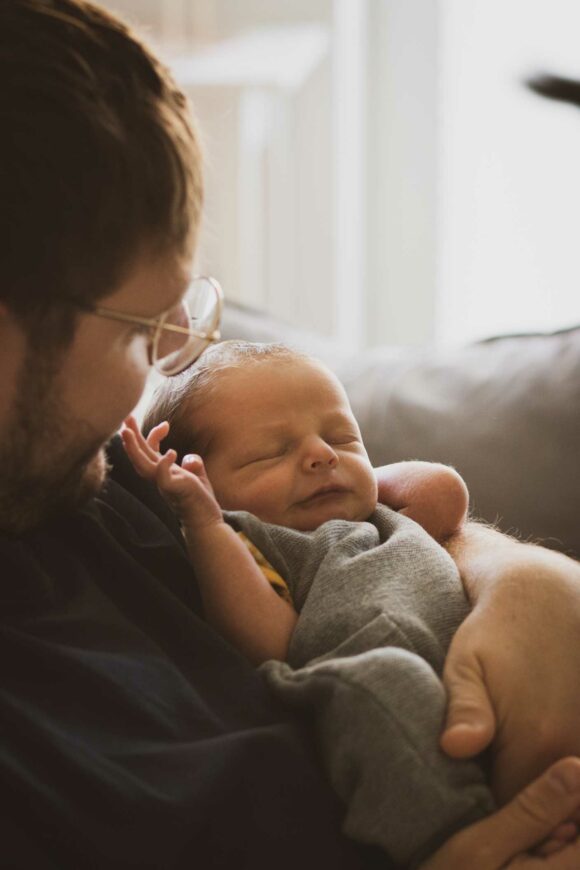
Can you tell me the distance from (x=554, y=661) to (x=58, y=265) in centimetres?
56

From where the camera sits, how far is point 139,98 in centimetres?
95

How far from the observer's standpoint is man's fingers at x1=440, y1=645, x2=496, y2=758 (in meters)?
0.92

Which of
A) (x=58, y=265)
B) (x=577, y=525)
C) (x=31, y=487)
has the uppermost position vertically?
(x=58, y=265)

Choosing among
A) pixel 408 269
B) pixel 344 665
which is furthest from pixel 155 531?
pixel 408 269

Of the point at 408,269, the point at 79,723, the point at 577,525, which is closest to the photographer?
the point at 79,723

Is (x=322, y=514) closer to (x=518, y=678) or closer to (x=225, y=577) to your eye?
(x=225, y=577)

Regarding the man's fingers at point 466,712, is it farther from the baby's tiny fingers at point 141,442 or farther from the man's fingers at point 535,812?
the baby's tiny fingers at point 141,442

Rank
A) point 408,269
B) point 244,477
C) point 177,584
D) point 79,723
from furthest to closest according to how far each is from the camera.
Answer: point 408,269, point 244,477, point 177,584, point 79,723

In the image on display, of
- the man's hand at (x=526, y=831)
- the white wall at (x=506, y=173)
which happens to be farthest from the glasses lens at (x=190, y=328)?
the white wall at (x=506, y=173)

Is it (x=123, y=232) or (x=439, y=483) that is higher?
(x=123, y=232)

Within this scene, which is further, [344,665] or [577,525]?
[577,525]

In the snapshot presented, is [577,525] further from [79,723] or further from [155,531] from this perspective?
[79,723]

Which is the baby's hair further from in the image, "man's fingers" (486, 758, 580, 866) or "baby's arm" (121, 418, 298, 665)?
"man's fingers" (486, 758, 580, 866)

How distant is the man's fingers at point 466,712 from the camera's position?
0.92 metres
